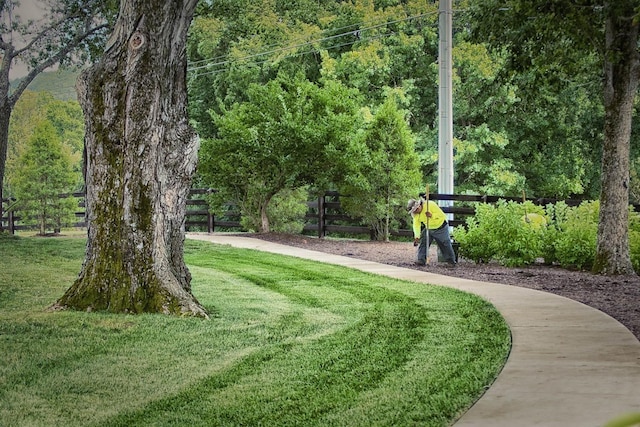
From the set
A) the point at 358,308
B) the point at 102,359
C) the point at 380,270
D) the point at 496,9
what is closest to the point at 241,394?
the point at 102,359

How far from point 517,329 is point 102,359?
4077mm

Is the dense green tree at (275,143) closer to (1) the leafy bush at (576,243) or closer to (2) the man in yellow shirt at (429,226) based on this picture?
(2) the man in yellow shirt at (429,226)

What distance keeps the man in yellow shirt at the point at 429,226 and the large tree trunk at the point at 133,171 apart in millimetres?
6752

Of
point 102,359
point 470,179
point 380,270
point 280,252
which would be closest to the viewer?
point 102,359

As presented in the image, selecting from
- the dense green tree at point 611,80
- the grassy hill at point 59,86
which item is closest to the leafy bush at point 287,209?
the dense green tree at point 611,80

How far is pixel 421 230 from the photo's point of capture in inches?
631

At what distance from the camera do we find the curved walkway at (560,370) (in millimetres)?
5148

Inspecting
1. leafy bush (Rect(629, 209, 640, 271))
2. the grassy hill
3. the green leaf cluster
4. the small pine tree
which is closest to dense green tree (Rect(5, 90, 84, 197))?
the grassy hill

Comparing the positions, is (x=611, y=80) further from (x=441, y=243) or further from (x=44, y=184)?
(x=44, y=184)

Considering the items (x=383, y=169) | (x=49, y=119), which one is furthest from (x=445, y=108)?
(x=49, y=119)

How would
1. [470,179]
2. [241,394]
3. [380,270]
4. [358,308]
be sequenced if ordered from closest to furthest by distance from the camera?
[241,394], [358,308], [380,270], [470,179]

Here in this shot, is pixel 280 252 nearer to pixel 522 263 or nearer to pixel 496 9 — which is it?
pixel 522 263

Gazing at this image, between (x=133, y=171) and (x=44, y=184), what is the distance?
24.5m

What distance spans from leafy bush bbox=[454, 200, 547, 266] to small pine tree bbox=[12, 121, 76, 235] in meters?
19.8
